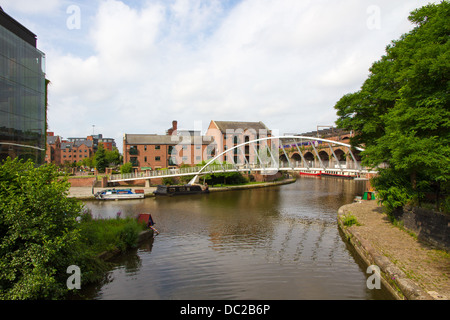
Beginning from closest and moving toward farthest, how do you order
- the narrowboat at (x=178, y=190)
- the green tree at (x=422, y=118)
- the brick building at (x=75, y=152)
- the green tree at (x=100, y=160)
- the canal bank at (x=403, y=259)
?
the canal bank at (x=403, y=259)
the green tree at (x=422, y=118)
the narrowboat at (x=178, y=190)
the green tree at (x=100, y=160)
the brick building at (x=75, y=152)

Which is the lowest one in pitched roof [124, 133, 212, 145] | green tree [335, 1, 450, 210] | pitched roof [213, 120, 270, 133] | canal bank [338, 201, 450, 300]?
canal bank [338, 201, 450, 300]

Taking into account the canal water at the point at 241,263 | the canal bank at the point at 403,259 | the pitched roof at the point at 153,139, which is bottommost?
the canal water at the point at 241,263

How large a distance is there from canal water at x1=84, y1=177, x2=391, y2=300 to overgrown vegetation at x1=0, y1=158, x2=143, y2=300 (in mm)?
2492

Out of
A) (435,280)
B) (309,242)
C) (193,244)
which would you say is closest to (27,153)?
(193,244)

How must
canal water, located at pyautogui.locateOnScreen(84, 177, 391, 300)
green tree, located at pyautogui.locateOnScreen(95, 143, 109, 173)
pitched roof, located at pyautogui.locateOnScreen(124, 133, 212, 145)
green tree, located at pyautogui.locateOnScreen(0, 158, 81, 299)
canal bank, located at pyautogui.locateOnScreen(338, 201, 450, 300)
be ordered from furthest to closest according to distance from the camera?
pitched roof, located at pyautogui.locateOnScreen(124, 133, 212, 145) → green tree, located at pyautogui.locateOnScreen(95, 143, 109, 173) → canal water, located at pyautogui.locateOnScreen(84, 177, 391, 300) → canal bank, located at pyautogui.locateOnScreen(338, 201, 450, 300) → green tree, located at pyautogui.locateOnScreen(0, 158, 81, 299)

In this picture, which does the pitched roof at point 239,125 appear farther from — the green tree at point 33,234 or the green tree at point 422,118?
the green tree at point 33,234

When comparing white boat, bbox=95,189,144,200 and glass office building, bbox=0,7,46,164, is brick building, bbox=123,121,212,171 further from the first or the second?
glass office building, bbox=0,7,46,164

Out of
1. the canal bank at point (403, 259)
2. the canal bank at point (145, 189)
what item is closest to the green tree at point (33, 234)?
the canal bank at point (403, 259)

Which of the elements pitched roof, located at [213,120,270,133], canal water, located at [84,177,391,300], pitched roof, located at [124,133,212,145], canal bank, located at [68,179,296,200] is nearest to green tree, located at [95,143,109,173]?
pitched roof, located at [124,133,212,145]

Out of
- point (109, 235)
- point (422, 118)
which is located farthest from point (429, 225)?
point (109, 235)

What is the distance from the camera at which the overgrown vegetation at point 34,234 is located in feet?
26.8

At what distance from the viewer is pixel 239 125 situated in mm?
64625

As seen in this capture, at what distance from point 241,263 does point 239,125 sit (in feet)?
170

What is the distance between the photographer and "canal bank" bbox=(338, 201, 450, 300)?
9320 millimetres
